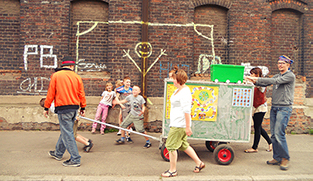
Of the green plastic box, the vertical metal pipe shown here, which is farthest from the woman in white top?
the vertical metal pipe

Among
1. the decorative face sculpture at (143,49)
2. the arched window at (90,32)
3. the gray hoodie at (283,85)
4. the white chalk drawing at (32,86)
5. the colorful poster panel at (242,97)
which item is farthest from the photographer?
the arched window at (90,32)

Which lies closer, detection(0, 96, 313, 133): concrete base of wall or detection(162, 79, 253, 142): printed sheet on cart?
detection(162, 79, 253, 142): printed sheet on cart

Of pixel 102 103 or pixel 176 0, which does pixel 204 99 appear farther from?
pixel 176 0

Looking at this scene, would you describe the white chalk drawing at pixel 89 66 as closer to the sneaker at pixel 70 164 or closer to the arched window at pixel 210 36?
the arched window at pixel 210 36

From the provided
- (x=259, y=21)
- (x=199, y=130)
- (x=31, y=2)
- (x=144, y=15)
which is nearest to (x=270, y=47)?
(x=259, y=21)

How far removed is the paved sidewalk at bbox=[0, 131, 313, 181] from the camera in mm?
4137

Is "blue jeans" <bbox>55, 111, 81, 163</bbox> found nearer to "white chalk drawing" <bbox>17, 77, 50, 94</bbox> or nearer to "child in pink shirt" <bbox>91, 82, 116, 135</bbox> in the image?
"child in pink shirt" <bbox>91, 82, 116, 135</bbox>

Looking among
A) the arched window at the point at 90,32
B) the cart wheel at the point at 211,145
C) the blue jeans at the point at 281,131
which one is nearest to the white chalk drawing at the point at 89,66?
the arched window at the point at 90,32

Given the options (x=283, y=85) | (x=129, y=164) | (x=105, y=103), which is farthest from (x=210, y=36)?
(x=129, y=164)

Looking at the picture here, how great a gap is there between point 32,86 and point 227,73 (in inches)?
232

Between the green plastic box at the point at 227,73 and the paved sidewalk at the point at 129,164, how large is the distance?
5.63ft

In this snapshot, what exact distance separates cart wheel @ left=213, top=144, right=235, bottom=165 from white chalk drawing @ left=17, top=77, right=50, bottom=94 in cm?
561

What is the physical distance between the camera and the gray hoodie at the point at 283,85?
4648 mm

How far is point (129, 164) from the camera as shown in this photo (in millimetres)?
4668
